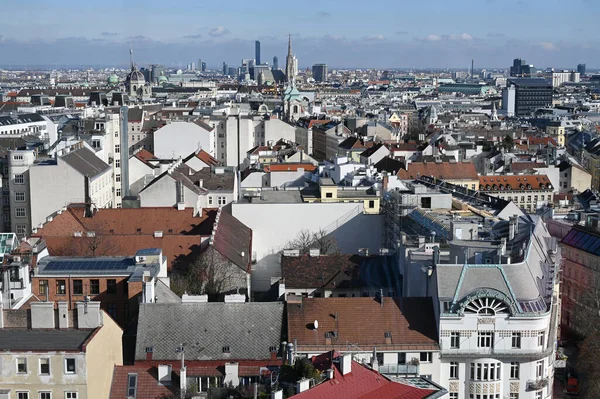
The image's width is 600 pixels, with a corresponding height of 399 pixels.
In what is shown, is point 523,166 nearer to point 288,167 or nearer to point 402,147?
point 402,147

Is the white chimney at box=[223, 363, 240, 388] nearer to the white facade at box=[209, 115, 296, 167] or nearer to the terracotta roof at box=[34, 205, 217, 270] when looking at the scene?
the terracotta roof at box=[34, 205, 217, 270]

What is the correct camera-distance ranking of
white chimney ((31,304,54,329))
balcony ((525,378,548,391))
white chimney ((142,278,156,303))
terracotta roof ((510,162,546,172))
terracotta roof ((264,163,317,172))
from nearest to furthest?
1. white chimney ((31,304,54,329))
2. balcony ((525,378,548,391))
3. white chimney ((142,278,156,303))
4. terracotta roof ((264,163,317,172))
5. terracotta roof ((510,162,546,172))

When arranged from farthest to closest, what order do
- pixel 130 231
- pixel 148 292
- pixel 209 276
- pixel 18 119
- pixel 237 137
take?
pixel 237 137 → pixel 18 119 → pixel 130 231 → pixel 209 276 → pixel 148 292

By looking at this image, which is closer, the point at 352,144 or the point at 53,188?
the point at 53,188

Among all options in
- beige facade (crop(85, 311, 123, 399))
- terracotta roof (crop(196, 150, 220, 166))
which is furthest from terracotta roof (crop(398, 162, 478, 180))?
beige facade (crop(85, 311, 123, 399))

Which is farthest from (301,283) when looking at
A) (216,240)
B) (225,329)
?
(225,329)

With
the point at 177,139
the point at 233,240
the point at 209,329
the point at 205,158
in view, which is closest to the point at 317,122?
the point at 177,139
